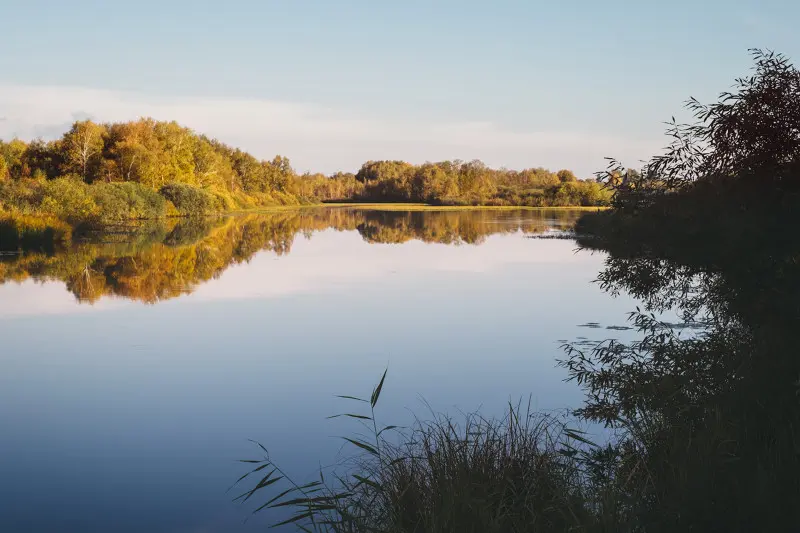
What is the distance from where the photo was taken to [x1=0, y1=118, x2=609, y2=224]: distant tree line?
120 feet

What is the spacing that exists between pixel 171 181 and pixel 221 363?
4971 cm

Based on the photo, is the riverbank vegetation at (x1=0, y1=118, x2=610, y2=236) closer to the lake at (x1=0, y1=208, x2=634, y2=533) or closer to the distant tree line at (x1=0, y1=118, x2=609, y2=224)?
the distant tree line at (x1=0, y1=118, x2=609, y2=224)

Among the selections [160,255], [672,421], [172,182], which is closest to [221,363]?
[672,421]

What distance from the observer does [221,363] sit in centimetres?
1009

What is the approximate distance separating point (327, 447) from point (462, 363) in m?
3.54

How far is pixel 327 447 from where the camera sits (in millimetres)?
6742

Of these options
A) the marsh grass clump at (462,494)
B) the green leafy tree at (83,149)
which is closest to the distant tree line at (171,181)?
the green leafy tree at (83,149)

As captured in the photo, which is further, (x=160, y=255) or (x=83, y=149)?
(x=83, y=149)

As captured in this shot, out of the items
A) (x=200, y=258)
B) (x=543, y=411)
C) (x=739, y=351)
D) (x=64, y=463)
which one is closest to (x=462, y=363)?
(x=543, y=411)

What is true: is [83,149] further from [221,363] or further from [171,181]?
[221,363]

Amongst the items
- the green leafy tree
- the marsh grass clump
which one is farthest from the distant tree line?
the marsh grass clump

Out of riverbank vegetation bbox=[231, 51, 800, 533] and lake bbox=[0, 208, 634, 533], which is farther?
lake bbox=[0, 208, 634, 533]

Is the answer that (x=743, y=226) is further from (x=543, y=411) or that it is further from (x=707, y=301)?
(x=543, y=411)

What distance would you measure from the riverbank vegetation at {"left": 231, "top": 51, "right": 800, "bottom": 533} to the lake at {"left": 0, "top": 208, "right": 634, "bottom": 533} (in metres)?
0.78
